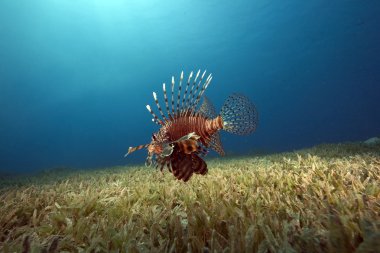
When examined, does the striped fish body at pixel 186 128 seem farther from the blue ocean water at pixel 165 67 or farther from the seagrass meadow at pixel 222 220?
the blue ocean water at pixel 165 67

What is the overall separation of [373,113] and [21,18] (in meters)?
93.3

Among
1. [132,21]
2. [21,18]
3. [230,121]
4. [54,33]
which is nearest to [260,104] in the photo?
[132,21]

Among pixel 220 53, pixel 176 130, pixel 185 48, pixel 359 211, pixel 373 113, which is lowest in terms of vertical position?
pixel 359 211

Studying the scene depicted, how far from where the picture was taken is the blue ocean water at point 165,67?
45312 mm

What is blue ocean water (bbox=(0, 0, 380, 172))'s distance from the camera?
1784 inches

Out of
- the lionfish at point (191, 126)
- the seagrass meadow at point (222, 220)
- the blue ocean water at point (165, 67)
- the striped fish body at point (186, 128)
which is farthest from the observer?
the blue ocean water at point (165, 67)

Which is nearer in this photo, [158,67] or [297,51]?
[297,51]

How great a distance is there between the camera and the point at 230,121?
482 centimetres

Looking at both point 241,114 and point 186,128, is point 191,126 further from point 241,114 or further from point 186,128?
point 241,114

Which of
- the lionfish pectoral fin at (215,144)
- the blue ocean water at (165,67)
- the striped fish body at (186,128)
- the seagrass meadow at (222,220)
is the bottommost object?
the seagrass meadow at (222,220)

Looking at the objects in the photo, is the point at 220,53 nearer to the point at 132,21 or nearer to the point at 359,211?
the point at 132,21

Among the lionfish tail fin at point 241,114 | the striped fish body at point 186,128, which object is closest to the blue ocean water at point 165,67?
the lionfish tail fin at point 241,114

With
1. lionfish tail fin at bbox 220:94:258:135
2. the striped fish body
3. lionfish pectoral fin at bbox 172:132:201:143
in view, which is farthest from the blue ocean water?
lionfish pectoral fin at bbox 172:132:201:143

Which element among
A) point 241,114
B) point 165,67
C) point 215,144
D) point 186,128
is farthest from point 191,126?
point 165,67
